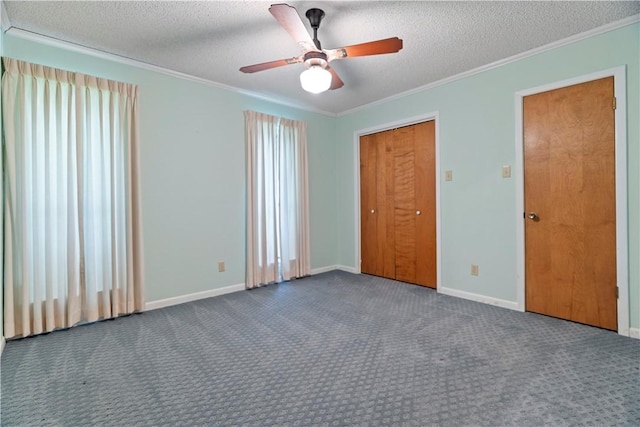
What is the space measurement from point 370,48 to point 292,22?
537 millimetres

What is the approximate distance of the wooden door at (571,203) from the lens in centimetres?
248

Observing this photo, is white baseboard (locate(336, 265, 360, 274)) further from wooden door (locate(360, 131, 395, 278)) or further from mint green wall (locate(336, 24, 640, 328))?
mint green wall (locate(336, 24, 640, 328))

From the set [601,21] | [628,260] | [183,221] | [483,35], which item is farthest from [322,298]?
[601,21]

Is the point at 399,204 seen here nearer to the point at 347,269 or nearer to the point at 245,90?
the point at 347,269

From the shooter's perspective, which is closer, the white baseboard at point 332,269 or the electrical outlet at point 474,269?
the electrical outlet at point 474,269

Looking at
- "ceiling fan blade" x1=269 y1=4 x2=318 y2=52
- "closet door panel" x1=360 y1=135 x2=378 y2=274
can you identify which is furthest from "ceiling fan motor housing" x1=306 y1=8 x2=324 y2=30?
"closet door panel" x1=360 y1=135 x2=378 y2=274

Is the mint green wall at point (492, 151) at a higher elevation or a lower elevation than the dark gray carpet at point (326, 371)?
higher

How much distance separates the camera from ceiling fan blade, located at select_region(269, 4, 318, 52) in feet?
5.41

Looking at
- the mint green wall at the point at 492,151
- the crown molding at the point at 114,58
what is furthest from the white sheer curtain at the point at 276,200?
the mint green wall at the point at 492,151

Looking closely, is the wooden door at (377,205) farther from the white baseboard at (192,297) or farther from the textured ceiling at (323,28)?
the white baseboard at (192,297)

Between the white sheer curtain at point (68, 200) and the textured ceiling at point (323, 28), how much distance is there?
17.9 inches

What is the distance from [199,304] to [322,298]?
132 centimetres

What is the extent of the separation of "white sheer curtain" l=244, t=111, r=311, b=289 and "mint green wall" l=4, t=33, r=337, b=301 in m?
0.13

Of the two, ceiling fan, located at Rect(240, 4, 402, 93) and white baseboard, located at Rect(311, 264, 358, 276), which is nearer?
ceiling fan, located at Rect(240, 4, 402, 93)
